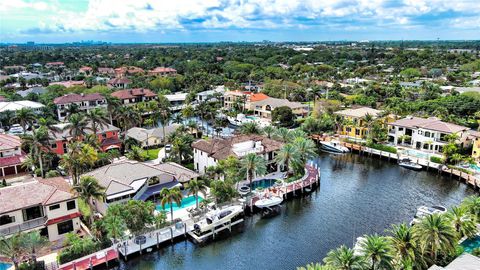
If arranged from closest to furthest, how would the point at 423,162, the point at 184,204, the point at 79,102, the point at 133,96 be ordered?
the point at 184,204, the point at 423,162, the point at 79,102, the point at 133,96

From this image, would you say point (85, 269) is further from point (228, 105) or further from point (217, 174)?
point (228, 105)

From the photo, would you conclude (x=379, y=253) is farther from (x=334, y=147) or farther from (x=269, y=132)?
(x=334, y=147)

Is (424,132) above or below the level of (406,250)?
above

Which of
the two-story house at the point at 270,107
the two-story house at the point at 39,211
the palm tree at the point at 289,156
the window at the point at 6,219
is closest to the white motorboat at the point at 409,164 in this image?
the palm tree at the point at 289,156

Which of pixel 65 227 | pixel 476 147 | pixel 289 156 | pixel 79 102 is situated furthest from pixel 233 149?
pixel 79 102

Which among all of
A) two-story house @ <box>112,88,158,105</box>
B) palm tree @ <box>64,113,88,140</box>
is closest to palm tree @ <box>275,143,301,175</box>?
palm tree @ <box>64,113,88,140</box>
